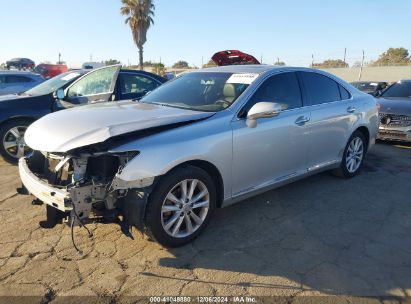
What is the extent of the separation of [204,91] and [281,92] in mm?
902

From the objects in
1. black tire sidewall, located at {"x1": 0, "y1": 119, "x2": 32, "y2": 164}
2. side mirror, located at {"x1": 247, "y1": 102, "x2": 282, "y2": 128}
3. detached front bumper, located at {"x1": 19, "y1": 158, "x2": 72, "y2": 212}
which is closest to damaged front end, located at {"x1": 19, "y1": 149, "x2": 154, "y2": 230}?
detached front bumper, located at {"x1": 19, "y1": 158, "x2": 72, "y2": 212}

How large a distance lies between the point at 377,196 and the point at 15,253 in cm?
425

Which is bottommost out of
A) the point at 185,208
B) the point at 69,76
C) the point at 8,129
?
the point at 185,208

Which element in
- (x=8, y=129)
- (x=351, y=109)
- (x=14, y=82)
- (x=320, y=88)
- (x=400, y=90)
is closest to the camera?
(x=320, y=88)

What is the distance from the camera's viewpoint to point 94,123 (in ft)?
10.9

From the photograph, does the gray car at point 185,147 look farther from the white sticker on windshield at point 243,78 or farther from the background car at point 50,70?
the background car at point 50,70

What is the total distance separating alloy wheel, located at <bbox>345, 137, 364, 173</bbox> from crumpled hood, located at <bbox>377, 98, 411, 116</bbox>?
103 inches

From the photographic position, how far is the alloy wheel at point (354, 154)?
18.0ft

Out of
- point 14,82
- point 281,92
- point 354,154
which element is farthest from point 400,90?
point 14,82

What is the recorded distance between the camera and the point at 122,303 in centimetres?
269

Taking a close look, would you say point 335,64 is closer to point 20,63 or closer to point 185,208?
point 20,63

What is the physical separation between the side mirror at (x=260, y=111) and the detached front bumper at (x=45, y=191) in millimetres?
1860

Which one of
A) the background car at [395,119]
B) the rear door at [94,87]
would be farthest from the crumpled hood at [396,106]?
the rear door at [94,87]

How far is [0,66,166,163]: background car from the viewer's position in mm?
6082
